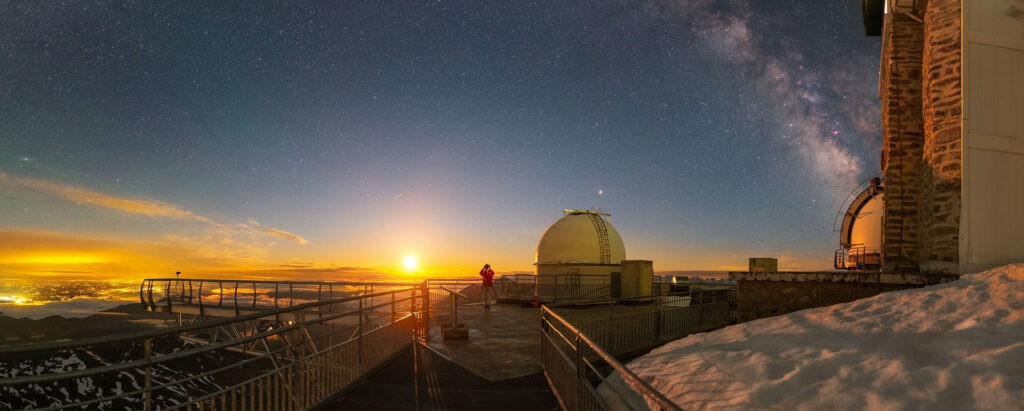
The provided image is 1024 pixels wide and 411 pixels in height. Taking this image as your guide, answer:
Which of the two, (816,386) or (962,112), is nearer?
(816,386)

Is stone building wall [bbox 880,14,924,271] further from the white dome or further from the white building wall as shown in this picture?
the white dome

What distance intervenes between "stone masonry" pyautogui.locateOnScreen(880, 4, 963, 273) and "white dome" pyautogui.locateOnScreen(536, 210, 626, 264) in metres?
16.5

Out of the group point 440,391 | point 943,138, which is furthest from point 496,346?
point 943,138

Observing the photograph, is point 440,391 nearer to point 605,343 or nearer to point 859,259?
point 605,343

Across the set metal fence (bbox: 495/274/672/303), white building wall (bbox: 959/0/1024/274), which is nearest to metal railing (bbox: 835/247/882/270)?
metal fence (bbox: 495/274/672/303)

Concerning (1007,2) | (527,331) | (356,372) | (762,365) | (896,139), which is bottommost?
(527,331)

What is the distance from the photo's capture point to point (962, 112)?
370 inches

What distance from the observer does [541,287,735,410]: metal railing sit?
4.24m

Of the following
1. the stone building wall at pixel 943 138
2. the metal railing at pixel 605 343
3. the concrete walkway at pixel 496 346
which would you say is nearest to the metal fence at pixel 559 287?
the concrete walkway at pixel 496 346

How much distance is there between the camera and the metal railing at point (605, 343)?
167 inches

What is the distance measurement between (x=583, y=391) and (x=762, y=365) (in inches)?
113

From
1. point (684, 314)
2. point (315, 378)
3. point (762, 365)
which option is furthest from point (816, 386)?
point (684, 314)

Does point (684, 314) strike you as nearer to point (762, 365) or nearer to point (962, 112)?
point (762, 365)

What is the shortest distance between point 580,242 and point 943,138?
1949 cm
